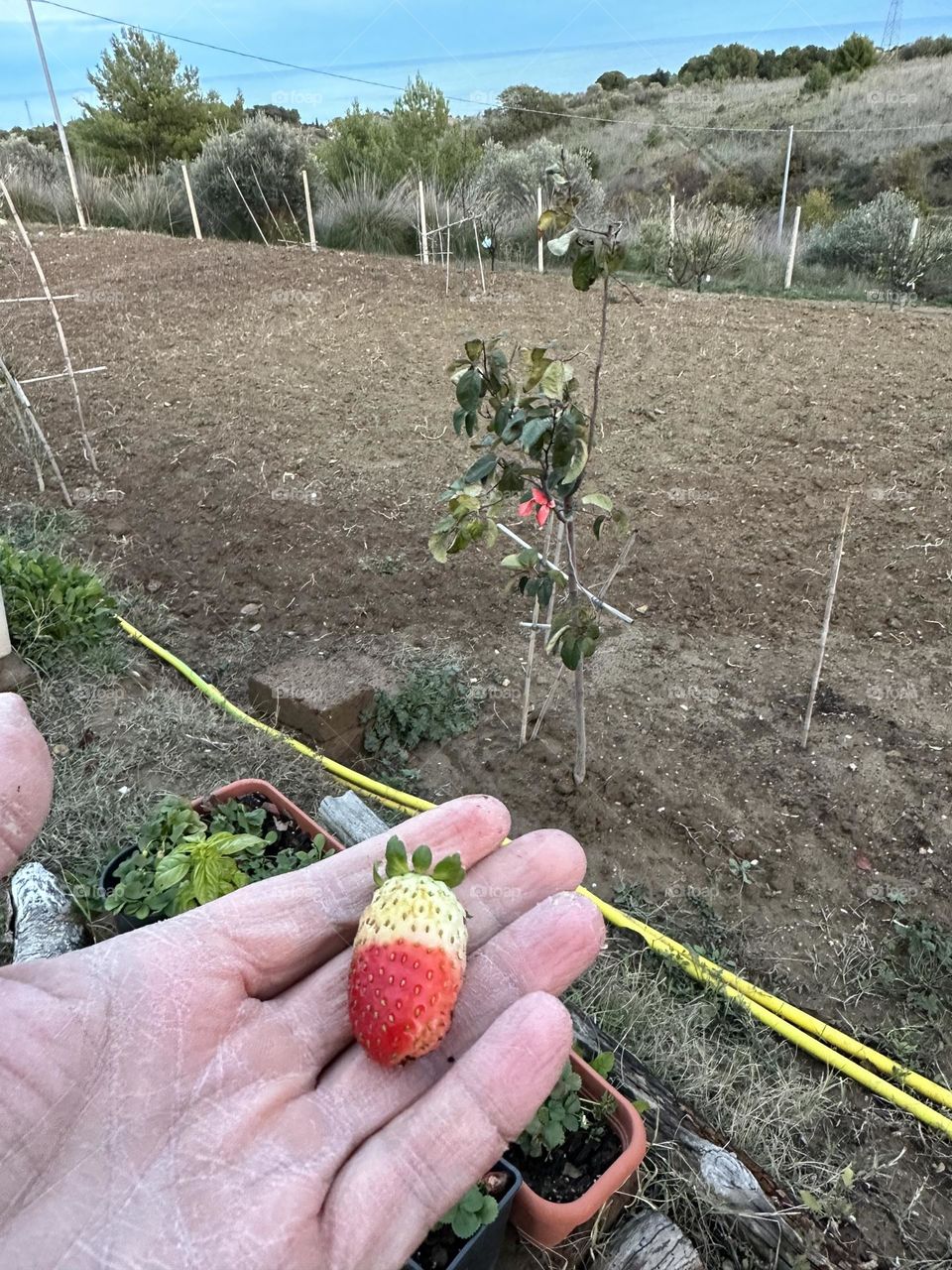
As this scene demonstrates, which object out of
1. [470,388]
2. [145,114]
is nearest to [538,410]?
[470,388]

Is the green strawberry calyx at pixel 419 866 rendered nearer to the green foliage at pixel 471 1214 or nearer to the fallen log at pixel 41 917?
the green foliage at pixel 471 1214

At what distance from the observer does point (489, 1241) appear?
1.37 metres

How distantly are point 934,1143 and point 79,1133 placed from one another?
1779 mm

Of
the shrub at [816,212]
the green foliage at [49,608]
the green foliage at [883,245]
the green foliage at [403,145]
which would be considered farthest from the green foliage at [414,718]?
the shrub at [816,212]

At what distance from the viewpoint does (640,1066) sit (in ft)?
5.90

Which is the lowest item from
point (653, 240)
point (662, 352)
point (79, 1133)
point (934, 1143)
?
point (934, 1143)

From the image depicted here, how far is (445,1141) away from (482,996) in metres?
0.28

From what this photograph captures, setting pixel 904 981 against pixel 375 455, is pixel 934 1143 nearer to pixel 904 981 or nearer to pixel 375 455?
pixel 904 981

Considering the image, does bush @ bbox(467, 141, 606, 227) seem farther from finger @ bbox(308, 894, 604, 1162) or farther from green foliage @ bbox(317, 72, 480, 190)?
finger @ bbox(308, 894, 604, 1162)

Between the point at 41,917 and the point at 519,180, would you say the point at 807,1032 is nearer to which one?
the point at 41,917

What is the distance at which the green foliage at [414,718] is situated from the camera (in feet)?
9.86

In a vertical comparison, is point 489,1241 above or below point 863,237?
→ below

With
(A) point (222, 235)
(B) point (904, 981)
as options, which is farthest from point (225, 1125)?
(A) point (222, 235)

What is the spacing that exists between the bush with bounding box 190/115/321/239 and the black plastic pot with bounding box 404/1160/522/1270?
1458cm
